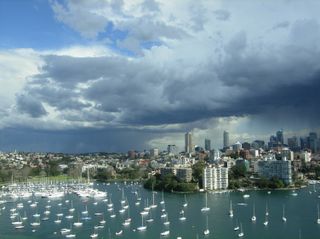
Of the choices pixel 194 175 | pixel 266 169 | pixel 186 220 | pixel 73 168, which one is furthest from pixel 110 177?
pixel 186 220

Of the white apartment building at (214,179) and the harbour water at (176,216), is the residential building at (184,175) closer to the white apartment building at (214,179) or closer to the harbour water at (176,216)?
the white apartment building at (214,179)

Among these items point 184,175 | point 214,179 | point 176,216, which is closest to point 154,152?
point 184,175

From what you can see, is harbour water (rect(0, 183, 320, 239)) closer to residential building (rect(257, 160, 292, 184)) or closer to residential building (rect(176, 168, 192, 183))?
residential building (rect(176, 168, 192, 183))

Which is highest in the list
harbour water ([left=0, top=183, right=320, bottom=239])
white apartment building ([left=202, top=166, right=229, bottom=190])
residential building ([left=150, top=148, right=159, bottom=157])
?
residential building ([left=150, top=148, right=159, bottom=157])

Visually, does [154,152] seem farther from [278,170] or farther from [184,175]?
[278,170]

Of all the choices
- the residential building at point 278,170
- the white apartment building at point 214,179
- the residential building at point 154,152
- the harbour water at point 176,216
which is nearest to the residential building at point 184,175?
the white apartment building at point 214,179

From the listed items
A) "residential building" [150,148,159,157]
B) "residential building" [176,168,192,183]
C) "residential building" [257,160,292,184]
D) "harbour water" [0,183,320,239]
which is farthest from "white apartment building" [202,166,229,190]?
"residential building" [150,148,159,157]
